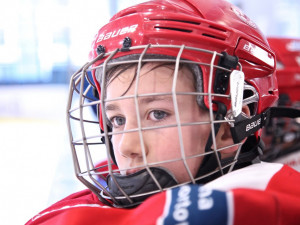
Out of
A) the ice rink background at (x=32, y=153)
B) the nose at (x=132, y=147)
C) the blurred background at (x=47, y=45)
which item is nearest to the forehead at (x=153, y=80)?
the nose at (x=132, y=147)

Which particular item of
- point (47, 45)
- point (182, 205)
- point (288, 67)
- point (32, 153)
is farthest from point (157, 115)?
point (47, 45)

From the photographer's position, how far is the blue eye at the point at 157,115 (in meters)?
0.86

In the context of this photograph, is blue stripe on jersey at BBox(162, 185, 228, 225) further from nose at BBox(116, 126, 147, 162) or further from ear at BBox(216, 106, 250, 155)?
ear at BBox(216, 106, 250, 155)

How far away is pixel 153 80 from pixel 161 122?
0.10m

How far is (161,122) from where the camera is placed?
2.82ft

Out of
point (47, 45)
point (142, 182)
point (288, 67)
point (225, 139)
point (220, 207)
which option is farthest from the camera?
point (47, 45)

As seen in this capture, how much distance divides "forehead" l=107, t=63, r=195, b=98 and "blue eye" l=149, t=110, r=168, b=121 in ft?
0.17

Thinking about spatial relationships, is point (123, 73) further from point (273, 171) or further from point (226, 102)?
point (273, 171)

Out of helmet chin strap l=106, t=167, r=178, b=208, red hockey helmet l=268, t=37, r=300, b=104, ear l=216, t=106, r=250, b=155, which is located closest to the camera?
helmet chin strap l=106, t=167, r=178, b=208

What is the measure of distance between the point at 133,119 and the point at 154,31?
21 centimetres

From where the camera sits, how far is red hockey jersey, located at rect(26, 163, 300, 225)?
56 centimetres

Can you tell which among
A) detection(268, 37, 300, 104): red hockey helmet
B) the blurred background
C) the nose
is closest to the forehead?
the nose

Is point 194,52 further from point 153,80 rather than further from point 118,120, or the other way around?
point 118,120

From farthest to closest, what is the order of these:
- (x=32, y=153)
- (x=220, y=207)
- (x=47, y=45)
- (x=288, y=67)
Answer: (x=47, y=45) → (x=32, y=153) → (x=288, y=67) → (x=220, y=207)
